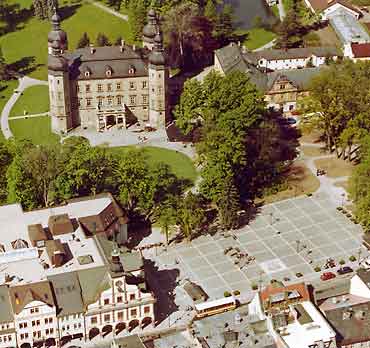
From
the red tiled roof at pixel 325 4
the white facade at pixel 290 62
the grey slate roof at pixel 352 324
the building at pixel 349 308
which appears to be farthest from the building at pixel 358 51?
the grey slate roof at pixel 352 324

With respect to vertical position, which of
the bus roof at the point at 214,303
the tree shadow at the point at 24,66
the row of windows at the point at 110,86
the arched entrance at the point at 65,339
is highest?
the row of windows at the point at 110,86

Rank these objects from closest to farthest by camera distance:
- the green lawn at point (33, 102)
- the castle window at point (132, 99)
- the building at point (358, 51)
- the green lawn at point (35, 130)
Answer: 1. the green lawn at point (35, 130)
2. the castle window at point (132, 99)
3. the green lawn at point (33, 102)
4. the building at point (358, 51)

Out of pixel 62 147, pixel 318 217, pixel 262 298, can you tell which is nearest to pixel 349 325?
pixel 262 298

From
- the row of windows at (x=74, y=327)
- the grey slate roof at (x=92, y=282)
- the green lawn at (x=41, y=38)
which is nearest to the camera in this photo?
the row of windows at (x=74, y=327)

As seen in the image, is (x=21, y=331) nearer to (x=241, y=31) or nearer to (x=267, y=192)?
(x=267, y=192)

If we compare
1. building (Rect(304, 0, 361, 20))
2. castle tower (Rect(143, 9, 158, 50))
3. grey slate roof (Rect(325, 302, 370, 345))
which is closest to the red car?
grey slate roof (Rect(325, 302, 370, 345))

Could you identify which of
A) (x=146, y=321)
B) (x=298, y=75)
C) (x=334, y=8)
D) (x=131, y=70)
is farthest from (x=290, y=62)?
(x=146, y=321)

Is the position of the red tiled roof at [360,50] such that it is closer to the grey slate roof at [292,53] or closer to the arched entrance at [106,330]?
the grey slate roof at [292,53]

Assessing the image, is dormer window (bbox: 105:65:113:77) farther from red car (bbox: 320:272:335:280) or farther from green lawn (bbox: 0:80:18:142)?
red car (bbox: 320:272:335:280)
